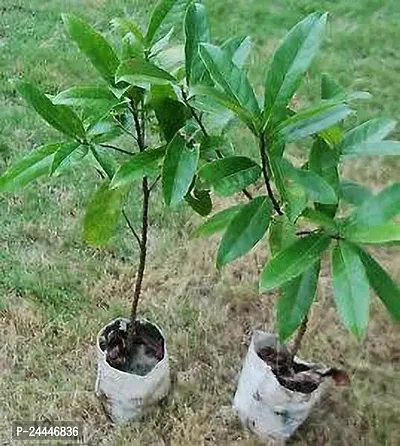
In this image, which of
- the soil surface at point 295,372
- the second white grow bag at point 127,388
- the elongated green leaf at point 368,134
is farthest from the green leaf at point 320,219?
the second white grow bag at point 127,388

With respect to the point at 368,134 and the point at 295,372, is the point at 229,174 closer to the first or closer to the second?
the point at 368,134

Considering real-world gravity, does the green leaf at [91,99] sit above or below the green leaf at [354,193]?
above

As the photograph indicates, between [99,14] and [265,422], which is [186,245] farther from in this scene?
[99,14]

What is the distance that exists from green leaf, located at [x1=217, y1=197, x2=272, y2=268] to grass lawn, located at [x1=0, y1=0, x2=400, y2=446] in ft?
2.03

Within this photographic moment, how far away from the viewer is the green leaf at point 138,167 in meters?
1.50

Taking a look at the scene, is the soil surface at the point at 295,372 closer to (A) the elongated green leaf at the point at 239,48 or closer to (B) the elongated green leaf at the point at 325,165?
(B) the elongated green leaf at the point at 325,165

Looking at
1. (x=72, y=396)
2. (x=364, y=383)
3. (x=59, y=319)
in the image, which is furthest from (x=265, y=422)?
(x=59, y=319)

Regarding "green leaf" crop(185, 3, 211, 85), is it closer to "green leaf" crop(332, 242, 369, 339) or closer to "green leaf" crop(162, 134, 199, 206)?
"green leaf" crop(162, 134, 199, 206)

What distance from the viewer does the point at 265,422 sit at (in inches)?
77.4

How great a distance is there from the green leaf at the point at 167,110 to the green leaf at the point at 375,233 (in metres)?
0.37

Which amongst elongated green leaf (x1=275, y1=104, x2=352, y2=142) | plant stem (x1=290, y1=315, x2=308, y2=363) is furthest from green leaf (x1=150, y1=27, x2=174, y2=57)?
plant stem (x1=290, y1=315, x2=308, y2=363)

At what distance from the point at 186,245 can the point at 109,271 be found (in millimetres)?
264

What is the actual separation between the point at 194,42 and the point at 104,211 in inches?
15.7

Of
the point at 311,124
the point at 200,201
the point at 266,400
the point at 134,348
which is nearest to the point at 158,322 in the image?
the point at 134,348
